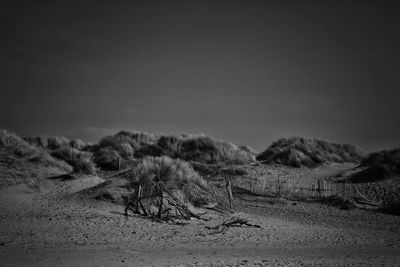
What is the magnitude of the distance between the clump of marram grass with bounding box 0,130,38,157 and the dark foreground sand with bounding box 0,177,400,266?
4463 millimetres

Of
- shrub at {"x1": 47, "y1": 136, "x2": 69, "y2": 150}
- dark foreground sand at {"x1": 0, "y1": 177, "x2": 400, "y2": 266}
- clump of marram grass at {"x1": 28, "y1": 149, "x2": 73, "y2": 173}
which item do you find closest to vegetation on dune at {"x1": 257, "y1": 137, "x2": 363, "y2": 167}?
Answer: dark foreground sand at {"x1": 0, "y1": 177, "x2": 400, "y2": 266}

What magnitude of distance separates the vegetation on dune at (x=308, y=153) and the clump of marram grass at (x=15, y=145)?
41.3ft

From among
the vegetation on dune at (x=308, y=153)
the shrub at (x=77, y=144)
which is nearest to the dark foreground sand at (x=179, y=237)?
the vegetation on dune at (x=308, y=153)

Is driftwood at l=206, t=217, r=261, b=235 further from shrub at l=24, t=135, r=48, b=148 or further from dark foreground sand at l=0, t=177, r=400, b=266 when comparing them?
shrub at l=24, t=135, r=48, b=148

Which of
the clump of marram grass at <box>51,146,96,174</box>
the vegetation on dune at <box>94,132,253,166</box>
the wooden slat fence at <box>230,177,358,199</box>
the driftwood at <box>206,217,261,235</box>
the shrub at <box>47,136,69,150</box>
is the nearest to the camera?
the driftwood at <box>206,217,261,235</box>

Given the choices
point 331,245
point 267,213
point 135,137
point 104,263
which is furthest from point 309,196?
point 135,137

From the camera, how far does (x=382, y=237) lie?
8.62m

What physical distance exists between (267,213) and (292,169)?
31.9 ft

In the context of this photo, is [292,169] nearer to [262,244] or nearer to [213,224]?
[213,224]

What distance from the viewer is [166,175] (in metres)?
13.0

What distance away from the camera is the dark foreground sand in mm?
6477

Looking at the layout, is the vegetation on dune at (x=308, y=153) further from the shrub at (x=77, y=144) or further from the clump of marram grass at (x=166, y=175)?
the shrub at (x=77, y=144)

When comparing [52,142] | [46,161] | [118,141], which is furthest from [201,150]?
[52,142]

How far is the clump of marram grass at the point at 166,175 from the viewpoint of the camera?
1223 cm
